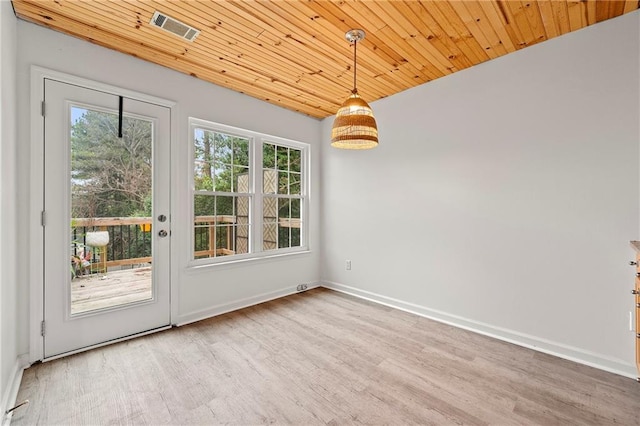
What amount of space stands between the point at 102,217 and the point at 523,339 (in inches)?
157

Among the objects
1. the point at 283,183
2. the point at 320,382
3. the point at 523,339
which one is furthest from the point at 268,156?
the point at 523,339

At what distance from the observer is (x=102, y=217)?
8.45ft

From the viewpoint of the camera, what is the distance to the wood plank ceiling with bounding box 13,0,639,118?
2072 mm

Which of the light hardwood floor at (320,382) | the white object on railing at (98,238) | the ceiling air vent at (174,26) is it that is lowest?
the light hardwood floor at (320,382)

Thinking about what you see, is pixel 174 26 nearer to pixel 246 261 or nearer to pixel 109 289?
pixel 109 289

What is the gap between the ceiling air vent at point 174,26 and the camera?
219 centimetres

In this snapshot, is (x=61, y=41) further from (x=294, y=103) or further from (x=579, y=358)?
(x=579, y=358)

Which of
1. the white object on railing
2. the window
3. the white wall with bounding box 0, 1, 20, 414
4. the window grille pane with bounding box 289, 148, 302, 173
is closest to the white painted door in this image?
the white object on railing

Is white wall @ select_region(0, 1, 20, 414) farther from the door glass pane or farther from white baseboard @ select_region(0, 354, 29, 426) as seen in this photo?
the door glass pane

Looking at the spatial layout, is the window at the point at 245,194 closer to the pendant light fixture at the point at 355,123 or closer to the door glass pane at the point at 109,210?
the door glass pane at the point at 109,210

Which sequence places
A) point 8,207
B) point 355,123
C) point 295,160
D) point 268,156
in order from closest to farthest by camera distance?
point 8,207 → point 355,123 → point 268,156 → point 295,160

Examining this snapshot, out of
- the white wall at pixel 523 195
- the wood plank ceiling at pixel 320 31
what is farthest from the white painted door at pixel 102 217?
the white wall at pixel 523 195

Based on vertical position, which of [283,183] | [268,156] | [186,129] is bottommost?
[283,183]

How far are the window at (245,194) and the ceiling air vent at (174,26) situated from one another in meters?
0.97
